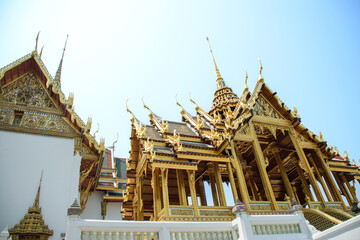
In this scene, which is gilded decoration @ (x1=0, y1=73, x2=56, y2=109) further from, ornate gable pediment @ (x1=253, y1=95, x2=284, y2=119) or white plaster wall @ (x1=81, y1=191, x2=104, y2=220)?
ornate gable pediment @ (x1=253, y1=95, x2=284, y2=119)

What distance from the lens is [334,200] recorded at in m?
8.91

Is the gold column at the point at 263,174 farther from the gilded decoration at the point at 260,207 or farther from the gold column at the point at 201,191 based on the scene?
the gold column at the point at 201,191

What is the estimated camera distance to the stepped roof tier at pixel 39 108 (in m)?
7.41

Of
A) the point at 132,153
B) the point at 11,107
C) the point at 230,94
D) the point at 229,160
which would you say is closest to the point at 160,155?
the point at 229,160

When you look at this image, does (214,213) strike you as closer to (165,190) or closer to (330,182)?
(165,190)

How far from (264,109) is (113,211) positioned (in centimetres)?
704

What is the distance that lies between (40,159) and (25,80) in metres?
2.66

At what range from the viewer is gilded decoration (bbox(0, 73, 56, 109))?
7652mm

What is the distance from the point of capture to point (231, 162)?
8.05 meters

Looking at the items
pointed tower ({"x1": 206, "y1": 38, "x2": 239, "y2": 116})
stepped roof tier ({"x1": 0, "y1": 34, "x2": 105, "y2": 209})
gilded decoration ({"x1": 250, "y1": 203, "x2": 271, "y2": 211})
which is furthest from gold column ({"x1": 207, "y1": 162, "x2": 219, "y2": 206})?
pointed tower ({"x1": 206, "y1": 38, "x2": 239, "y2": 116})

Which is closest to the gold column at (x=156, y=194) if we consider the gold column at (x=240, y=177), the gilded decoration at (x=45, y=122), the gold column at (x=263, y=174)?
the gold column at (x=240, y=177)

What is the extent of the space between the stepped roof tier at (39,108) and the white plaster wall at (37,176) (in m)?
0.28

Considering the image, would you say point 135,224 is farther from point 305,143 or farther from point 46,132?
point 305,143

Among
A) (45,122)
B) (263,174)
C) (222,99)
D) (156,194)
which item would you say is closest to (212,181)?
(263,174)
